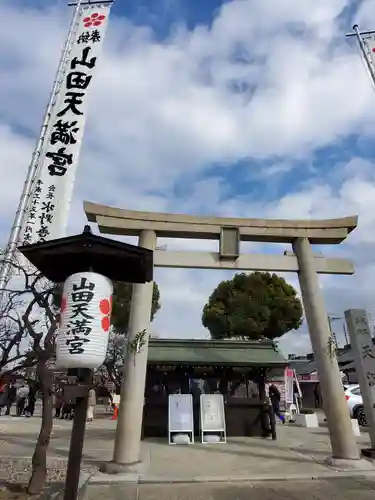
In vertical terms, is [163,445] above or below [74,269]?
below

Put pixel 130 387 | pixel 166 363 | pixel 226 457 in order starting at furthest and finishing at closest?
1. pixel 166 363
2. pixel 226 457
3. pixel 130 387

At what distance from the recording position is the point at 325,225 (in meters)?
10.9

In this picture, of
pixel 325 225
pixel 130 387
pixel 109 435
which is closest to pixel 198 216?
pixel 325 225

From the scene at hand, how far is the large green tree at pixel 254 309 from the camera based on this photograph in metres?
33.8

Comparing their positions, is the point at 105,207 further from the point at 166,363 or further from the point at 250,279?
the point at 250,279

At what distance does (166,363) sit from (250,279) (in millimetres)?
22777

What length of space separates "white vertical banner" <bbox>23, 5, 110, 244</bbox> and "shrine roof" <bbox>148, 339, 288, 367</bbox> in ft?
18.4

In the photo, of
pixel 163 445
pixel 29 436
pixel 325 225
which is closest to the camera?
pixel 325 225

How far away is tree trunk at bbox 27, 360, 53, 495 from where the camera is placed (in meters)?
6.57

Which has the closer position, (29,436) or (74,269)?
(74,269)

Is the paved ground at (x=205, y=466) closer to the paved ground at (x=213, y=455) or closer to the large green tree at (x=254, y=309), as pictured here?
the paved ground at (x=213, y=455)

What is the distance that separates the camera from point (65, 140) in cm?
1140

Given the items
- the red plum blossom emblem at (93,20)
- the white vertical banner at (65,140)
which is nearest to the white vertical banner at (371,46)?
the white vertical banner at (65,140)

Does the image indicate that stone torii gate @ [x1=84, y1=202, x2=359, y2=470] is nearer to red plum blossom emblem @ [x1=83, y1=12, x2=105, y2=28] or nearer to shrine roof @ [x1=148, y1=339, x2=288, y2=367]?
shrine roof @ [x1=148, y1=339, x2=288, y2=367]
